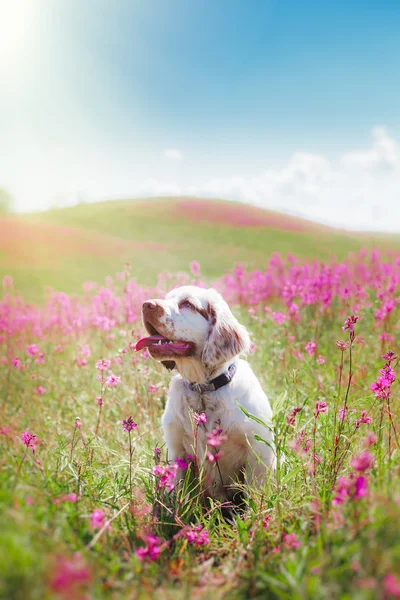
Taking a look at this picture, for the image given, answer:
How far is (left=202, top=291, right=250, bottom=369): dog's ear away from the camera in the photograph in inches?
110

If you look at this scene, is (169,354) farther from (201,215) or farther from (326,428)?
(201,215)

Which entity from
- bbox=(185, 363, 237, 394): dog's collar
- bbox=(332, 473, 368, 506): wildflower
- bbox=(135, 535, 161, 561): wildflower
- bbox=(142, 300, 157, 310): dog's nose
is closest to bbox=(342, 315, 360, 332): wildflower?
bbox=(332, 473, 368, 506): wildflower

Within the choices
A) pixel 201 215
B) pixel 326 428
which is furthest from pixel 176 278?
pixel 201 215

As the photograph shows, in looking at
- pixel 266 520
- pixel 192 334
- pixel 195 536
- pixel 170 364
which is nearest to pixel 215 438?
pixel 195 536

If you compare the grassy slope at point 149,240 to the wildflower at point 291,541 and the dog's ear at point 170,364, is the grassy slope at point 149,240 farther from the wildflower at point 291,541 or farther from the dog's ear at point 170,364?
the wildflower at point 291,541

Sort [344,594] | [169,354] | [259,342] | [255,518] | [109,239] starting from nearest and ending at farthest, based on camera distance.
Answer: [344,594], [255,518], [169,354], [259,342], [109,239]

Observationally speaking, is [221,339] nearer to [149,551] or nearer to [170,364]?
[170,364]

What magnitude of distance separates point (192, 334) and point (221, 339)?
196 millimetres

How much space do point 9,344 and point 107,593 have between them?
16.4 ft

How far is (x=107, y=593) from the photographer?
1422 millimetres

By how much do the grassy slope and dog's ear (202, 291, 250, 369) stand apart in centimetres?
915

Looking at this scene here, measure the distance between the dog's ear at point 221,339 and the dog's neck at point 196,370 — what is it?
46 mm

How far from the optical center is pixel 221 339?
9.26 feet

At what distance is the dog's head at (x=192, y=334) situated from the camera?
2789mm
